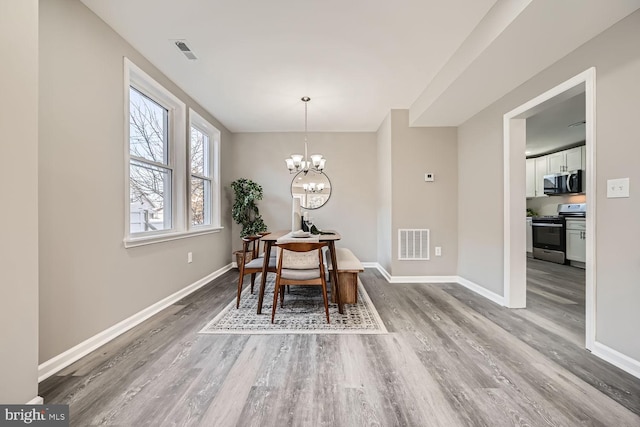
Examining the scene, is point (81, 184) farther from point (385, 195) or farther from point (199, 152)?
point (385, 195)

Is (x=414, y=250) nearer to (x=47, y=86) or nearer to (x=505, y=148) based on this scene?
(x=505, y=148)

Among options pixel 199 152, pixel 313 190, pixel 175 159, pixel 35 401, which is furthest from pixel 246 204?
pixel 35 401

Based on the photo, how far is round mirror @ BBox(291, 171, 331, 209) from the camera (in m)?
4.64

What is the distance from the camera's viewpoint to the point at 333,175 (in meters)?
4.64

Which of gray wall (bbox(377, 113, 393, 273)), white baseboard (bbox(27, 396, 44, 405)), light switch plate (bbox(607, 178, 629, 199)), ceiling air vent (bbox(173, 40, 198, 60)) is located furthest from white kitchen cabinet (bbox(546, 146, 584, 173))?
white baseboard (bbox(27, 396, 44, 405))

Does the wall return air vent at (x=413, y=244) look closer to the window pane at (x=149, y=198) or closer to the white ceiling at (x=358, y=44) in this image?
the white ceiling at (x=358, y=44)

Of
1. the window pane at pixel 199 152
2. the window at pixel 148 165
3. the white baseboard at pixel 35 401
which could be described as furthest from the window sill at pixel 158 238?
the white baseboard at pixel 35 401

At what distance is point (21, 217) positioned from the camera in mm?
1165

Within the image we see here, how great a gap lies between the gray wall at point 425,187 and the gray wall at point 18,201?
3447mm

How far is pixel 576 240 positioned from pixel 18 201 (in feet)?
22.5

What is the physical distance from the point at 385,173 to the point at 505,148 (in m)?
1.60

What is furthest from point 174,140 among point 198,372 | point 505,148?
point 505,148

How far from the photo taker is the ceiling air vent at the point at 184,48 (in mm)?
2184

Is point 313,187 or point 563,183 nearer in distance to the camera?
point 313,187
